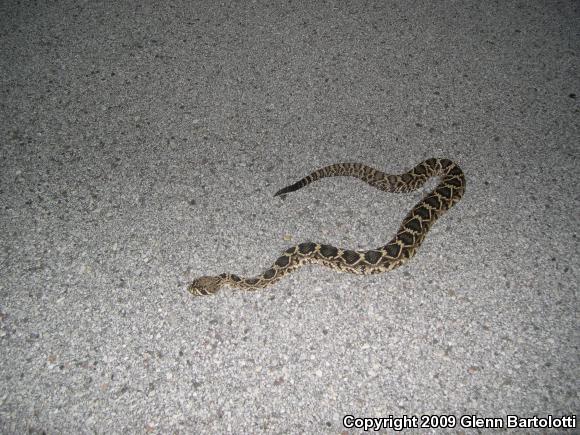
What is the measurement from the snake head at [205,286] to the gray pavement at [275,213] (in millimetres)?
107

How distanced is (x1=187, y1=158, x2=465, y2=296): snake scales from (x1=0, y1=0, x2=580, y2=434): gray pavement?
132 millimetres

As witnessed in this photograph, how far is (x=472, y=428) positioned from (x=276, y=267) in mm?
2000

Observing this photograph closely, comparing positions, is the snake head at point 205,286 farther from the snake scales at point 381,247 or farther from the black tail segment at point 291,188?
the black tail segment at point 291,188

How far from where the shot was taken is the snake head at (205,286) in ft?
11.1

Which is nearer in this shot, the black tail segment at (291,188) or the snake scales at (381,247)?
the snake scales at (381,247)

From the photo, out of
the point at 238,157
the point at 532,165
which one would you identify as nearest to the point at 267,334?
the point at 238,157

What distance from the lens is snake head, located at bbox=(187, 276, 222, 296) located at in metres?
3.39

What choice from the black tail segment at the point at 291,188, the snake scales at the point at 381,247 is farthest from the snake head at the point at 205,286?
the black tail segment at the point at 291,188

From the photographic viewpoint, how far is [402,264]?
3.65 metres

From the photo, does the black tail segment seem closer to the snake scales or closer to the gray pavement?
the snake scales

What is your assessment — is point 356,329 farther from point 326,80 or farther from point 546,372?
point 326,80

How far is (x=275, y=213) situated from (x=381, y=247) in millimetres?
1177

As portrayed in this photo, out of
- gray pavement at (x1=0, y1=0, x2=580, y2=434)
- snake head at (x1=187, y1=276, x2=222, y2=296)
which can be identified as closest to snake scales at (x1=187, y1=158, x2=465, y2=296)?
snake head at (x1=187, y1=276, x2=222, y2=296)

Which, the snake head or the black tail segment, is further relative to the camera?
the black tail segment
